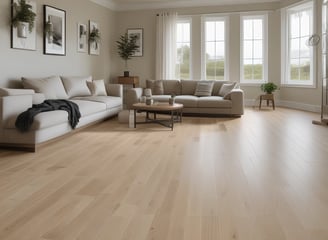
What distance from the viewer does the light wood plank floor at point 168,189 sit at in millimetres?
1937

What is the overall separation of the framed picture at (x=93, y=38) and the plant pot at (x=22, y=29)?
2612 millimetres

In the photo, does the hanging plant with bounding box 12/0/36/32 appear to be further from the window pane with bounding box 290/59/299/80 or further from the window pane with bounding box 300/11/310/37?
the window pane with bounding box 290/59/299/80

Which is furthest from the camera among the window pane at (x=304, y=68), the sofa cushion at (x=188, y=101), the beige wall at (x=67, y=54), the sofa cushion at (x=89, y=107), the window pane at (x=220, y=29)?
the window pane at (x=220, y=29)

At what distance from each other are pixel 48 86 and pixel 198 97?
3.37 meters

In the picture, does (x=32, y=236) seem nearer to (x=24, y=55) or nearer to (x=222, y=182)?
(x=222, y=182)

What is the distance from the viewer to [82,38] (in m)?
7.65

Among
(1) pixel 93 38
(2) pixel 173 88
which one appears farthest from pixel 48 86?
(2) pixel 173 88

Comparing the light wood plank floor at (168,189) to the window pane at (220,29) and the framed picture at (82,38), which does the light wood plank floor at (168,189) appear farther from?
the window pane at (220,29)

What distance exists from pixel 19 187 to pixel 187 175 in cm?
146

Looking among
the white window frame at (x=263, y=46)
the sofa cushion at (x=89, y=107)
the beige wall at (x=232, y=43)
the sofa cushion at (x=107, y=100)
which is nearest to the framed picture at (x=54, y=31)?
the sofa cushion at (x=107, y=100)

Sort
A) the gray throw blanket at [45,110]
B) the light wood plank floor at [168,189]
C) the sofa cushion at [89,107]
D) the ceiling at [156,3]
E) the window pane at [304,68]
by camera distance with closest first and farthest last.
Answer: the light wood plank floor at [168,189]
the gray throw blanket at [45,110]
the sofa cushion at [89,107]
the window pane at [304,68]
the ceiling at [156,3]

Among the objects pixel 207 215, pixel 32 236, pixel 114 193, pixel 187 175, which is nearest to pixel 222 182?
pixel 187 175

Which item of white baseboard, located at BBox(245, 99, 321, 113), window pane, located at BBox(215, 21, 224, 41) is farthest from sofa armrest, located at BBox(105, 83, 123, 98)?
white baseboard, located at BBox(245, 99, 321, 113)

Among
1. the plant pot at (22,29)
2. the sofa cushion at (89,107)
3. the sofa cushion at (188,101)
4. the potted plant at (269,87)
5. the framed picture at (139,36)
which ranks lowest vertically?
the sofa cushion at (89,107)
